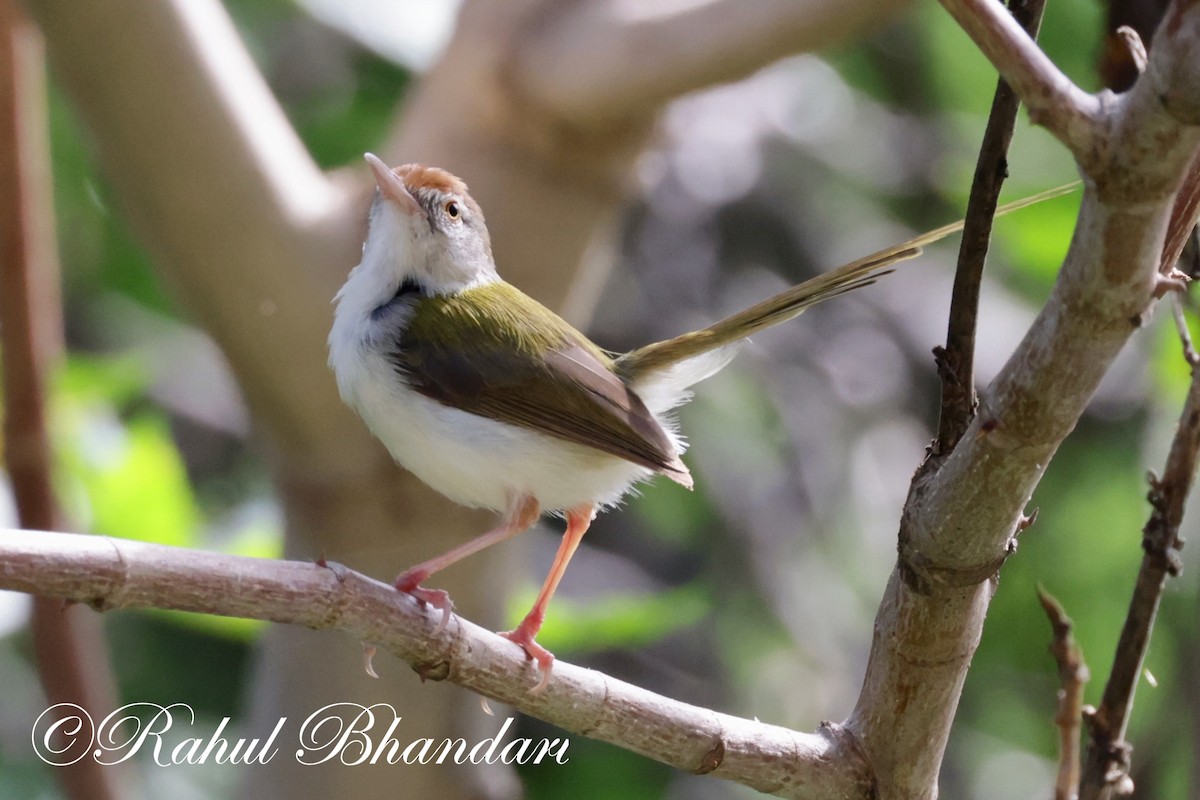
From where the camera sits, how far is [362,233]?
129 inches

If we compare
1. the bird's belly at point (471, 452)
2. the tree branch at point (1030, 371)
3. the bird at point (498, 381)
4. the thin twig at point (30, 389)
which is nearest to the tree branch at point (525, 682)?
the tree branch at point (1030, 371)

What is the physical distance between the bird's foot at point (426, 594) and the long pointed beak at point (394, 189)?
2.76 ft

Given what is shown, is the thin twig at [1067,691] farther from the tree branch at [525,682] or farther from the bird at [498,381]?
the bird at [498,381]

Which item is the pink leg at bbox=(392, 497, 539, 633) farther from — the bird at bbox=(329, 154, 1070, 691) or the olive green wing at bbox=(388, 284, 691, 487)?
the olive green wing at bbox=(388, 284, 691, 487)

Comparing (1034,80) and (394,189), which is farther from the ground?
(394,189)

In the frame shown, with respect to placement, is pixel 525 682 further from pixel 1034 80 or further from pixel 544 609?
pixel 1034 80

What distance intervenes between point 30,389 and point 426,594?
129cm

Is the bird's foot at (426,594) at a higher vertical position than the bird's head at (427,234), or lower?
lower

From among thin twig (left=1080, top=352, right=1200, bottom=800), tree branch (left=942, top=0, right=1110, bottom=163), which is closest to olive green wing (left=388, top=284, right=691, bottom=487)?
thin twig (left=1080, top=352, right=1200, bottom=800)

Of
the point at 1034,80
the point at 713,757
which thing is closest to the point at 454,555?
the point at 713,757

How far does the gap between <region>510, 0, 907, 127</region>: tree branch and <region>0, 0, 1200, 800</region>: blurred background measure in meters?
0.35

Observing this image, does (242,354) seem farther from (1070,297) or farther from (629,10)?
(1070,297)

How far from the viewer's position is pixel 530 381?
2578 millimetres

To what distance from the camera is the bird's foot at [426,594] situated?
188 centimetres
